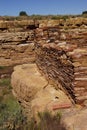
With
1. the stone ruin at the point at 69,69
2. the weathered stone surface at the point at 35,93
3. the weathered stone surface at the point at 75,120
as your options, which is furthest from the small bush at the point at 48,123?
the stone ruin at the point at 69,69

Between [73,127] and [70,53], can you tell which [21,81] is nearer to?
[70,53]

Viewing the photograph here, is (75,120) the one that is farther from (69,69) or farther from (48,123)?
(69,69)

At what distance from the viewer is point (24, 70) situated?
10.1m

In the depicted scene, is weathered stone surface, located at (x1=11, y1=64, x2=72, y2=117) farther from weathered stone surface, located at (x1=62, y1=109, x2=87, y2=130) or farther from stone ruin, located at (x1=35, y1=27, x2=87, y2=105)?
weathered stone surface, located at (x1=62, y1=109, x2=87, y2=130)

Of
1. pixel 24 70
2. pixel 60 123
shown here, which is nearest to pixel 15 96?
pixel 24 70

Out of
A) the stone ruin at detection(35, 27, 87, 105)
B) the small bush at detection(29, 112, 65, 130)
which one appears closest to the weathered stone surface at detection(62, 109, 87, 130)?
the small bush at detection(29, 112, 65, 130)

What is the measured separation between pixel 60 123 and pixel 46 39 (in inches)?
210

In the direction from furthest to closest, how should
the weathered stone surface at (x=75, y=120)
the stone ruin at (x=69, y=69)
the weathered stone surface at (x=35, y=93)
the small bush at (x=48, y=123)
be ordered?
the weathered stone surface at (x=35, y=93), the stone ruin at (x=69, y=69), the small bush at (x=48, y=123), the weathered stone surface at (x=75, y=120)

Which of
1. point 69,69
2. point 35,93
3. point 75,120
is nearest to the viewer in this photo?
point 75,120

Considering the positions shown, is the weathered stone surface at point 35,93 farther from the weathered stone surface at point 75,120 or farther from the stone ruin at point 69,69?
the weathered stone surface at point 75,120

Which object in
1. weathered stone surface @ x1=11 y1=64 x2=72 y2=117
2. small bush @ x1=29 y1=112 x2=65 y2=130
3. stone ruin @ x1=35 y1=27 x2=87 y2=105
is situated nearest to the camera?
small bush @ x1=29 y1=112 x2=65 y2=130

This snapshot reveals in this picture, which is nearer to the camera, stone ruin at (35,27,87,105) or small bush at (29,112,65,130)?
small bush at (29,112,65,130)

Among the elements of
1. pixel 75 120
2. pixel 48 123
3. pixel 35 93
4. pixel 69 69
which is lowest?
pixel 35 93

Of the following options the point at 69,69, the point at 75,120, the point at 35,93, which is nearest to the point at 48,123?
the point at 75,120
